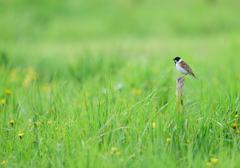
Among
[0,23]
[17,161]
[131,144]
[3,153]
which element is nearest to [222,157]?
[131,144]

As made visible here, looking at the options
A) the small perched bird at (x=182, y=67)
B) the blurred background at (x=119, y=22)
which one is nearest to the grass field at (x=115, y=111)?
the small perched bird at (x=182, y=67)

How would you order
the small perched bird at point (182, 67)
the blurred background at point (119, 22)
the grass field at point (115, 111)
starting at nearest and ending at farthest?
the grass field at point (115, 111)
the small perched bird at point (182, 67)
the blurred background at point (119, 22)

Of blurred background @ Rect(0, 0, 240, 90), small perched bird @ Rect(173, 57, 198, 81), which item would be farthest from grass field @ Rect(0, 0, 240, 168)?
blurred background @ Rect(0, 0, 240, 90)

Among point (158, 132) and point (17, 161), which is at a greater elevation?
point (158, 132)

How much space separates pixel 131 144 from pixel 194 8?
1547 centimetres

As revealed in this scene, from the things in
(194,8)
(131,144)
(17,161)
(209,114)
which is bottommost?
(17,161)

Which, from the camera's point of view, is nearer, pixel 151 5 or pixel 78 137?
pixel 78 137

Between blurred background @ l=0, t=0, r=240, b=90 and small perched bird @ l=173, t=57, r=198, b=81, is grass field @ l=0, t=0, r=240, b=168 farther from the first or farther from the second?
blurred background @ l=0, t=0, r=240, b=90

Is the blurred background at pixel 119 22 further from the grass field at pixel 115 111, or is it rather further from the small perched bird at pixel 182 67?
the small perched bird at pixel 182 67

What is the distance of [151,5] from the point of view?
1609cm

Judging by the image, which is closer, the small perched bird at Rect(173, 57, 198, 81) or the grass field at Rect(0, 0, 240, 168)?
the grass field at Rect(0, 0, 240, 168)

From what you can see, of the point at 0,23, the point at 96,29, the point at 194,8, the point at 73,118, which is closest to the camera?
the point at 73,118

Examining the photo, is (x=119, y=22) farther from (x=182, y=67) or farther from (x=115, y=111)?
(x=115, y=111)

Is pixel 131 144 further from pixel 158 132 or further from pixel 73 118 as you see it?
pixel 73 118
